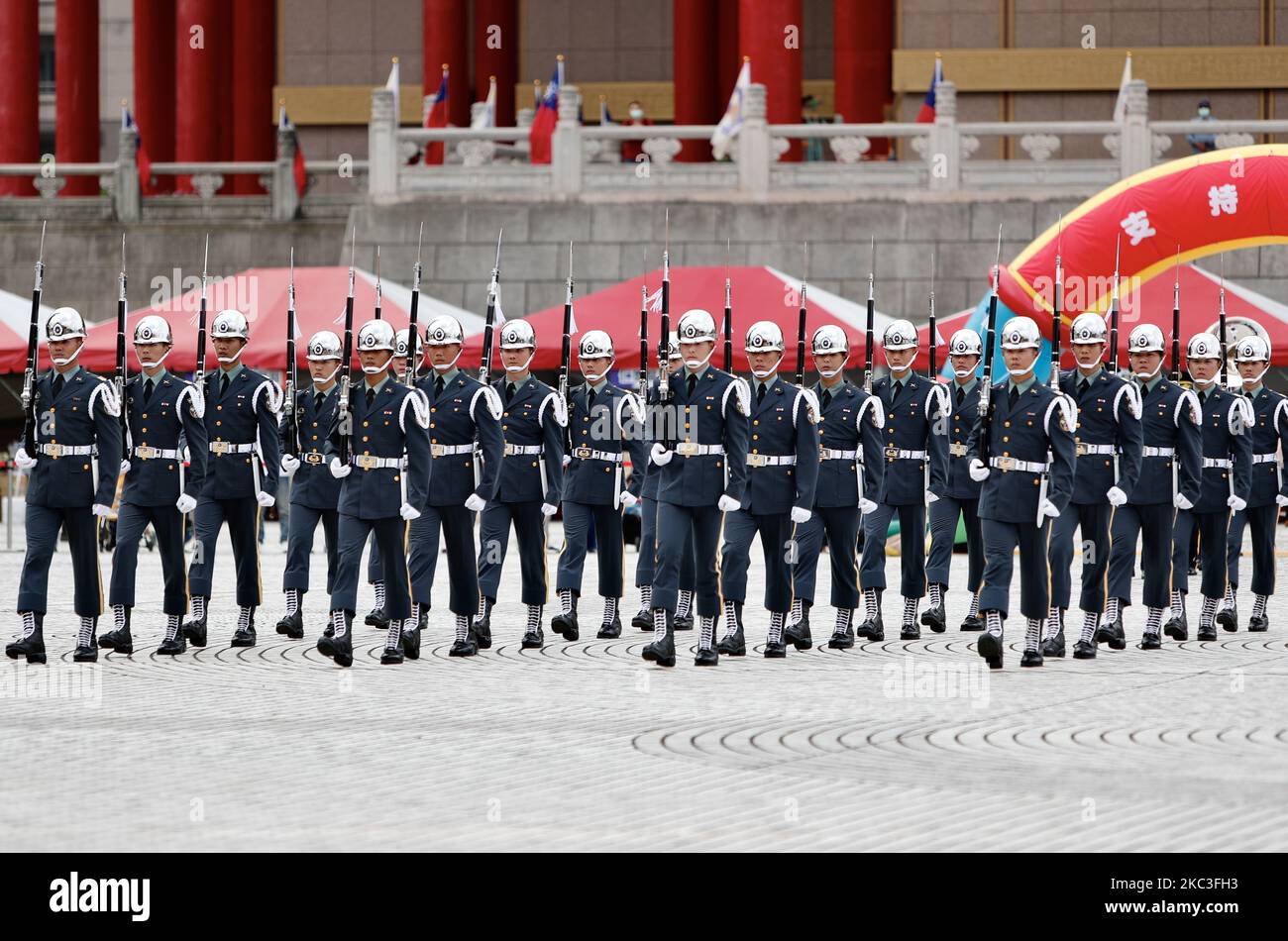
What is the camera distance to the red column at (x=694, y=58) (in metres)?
31.6

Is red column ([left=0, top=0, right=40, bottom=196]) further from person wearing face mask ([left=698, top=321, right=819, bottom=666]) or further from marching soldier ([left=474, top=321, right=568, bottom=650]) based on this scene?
person wearing face mask ([left=698, top=321, right=819, bottom=666])

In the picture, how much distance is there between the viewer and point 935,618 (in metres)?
12.4

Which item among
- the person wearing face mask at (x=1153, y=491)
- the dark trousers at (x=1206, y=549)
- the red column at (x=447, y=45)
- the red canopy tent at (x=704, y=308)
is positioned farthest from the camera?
the red column at (x=447, y=45)

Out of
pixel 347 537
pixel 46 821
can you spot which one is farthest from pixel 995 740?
pixel 347 537

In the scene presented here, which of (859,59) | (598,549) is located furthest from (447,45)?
(598,549)

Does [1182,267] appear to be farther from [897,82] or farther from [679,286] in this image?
[897,82]

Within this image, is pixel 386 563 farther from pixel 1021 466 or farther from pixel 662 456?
pixel 1021 466

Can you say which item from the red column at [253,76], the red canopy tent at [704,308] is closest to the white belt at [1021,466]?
the red canopy tent at [704,308]

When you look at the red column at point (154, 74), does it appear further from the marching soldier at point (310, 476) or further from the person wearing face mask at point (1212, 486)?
the person wearing face mask at point (1212, 486)

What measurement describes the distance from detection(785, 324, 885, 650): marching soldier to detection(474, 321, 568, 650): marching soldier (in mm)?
1384

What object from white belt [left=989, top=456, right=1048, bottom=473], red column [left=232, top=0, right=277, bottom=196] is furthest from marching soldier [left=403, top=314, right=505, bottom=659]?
red column [left=232, top=0, right=277, bottom=196]

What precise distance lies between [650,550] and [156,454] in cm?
292

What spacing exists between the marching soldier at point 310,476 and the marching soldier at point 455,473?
523 millimetres
